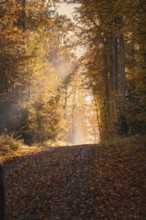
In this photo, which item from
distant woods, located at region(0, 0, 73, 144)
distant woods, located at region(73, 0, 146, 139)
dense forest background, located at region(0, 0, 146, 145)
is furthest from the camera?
distant woods, located at region(0, 0, 73, 144)

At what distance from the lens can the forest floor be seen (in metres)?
8.28

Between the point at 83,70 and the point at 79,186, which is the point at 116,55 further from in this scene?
the point at 79,186

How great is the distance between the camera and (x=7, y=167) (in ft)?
46.4

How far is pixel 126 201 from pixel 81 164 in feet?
13.6

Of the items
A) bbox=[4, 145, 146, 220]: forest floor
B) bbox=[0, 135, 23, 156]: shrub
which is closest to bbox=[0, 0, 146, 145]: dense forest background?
bbox=[0, 135, 23, 156]: shrub

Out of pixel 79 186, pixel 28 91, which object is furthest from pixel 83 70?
pixel 79 186

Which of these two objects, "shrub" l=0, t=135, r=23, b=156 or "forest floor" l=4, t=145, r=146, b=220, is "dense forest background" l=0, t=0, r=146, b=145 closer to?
"shrub" l=0, t=135, r=23, b=156

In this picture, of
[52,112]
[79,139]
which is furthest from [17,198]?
[79,139]

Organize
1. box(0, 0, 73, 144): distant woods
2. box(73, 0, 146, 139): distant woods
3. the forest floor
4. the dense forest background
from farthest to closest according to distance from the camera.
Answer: box(0, 0, 73, 144): distant woods
the dense forest background
box(73, 0, 146, 139): distant woods
the forest floor

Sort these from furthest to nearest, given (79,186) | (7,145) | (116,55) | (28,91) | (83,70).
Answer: (83,70) < (28,91) < (116,55) < (7,145) < (79,186)

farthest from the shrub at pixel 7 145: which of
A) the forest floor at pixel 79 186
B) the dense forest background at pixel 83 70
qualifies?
the forest floor at pixel 79 186

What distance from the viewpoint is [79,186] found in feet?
33.3

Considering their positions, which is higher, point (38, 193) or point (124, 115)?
point (124, 115)

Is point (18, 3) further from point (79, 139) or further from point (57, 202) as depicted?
point (79, 139)
